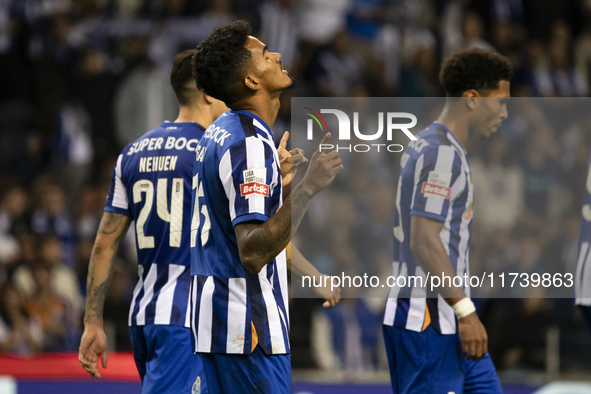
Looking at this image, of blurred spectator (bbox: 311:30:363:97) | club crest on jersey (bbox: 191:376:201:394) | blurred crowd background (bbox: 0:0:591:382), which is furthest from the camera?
blurred spectator (bbox: 311:30:363:97)

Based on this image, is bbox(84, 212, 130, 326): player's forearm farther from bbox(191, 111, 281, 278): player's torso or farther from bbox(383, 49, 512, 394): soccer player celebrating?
bbox(383, 49, 512, 394): soccer player celebrating

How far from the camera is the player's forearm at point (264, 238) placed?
2.86 meters

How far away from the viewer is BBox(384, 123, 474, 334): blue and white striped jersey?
388 centimetres

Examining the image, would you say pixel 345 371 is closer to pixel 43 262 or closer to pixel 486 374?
pixel 486 374

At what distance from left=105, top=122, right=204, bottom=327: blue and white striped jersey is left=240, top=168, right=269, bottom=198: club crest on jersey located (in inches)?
49.2

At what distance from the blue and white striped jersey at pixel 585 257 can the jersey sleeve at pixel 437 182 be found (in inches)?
36.9

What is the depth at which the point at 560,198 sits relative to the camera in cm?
557

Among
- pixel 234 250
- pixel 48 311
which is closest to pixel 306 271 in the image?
pixel 234 250

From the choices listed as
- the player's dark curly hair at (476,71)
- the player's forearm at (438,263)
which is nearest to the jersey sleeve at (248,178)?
the player's forearm at (438,263)

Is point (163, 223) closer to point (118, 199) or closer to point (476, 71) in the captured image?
point (118, 199)

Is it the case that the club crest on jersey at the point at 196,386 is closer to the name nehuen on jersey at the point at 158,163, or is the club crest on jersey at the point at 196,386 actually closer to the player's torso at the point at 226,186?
the player's torso at the point at 226,186

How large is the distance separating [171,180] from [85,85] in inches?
309

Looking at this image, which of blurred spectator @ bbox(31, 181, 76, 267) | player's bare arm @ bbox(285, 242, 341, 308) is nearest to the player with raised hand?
player's bare arm @ bbox(285, 242, 341, 308)

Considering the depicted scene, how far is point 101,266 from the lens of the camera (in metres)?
4.24
